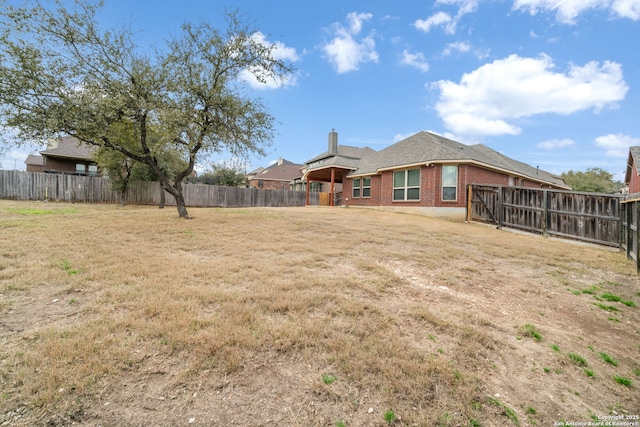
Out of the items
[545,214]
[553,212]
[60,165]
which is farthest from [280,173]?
[553,212]

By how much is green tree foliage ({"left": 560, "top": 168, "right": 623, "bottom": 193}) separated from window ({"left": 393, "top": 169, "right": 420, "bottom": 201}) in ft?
118

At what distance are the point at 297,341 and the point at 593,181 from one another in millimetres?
54223

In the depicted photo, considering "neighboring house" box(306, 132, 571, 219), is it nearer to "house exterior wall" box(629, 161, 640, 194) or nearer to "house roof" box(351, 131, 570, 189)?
"house roof" box(351, 131, 570, 189)

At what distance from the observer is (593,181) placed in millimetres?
39375

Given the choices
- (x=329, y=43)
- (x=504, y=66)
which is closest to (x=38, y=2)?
(x=329, y=43)

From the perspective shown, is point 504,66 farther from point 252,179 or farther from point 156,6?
point 252,179

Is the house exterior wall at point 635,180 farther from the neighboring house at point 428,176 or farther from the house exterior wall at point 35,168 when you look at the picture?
the house exterior wall at point 35,168

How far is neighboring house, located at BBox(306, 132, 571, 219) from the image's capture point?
46.9 ft

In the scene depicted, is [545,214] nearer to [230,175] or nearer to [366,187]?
[366,187]

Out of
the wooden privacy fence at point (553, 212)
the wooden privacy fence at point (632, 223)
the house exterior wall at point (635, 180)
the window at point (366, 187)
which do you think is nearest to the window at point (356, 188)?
the window at point (366, 187)

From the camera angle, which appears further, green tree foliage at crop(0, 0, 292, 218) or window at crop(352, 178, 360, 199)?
window at crop(352, 178, 360, 199)

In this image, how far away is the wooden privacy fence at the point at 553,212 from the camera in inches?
332

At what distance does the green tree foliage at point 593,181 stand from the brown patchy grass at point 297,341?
151 ft

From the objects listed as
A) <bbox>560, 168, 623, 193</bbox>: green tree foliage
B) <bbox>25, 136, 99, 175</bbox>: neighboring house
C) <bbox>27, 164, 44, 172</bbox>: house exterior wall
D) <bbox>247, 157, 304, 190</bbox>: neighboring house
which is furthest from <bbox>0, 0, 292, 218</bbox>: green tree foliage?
<bbox>560, 168, 623, 193</bbox>: green tree foliage
